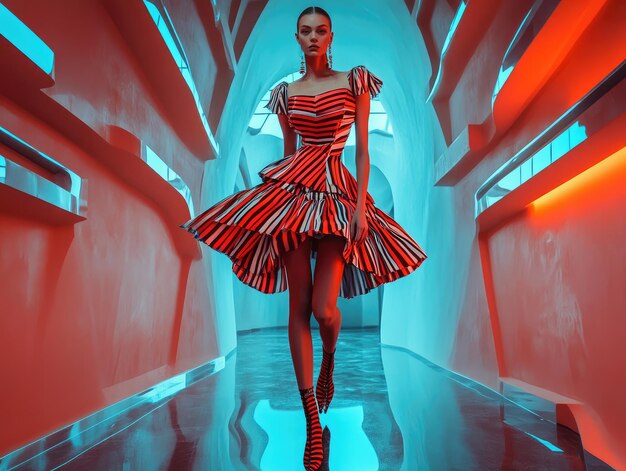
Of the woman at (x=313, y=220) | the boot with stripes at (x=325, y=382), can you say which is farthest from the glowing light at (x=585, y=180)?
the boot with stripes at (x=325, y=382)

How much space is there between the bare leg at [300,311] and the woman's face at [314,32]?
38.5 inches

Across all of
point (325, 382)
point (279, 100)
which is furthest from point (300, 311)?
point (279, 100)

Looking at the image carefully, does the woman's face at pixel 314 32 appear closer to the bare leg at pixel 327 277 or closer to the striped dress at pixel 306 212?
the striped dress at pixel 306 212

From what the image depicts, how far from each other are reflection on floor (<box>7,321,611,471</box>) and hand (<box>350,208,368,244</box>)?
93 cm

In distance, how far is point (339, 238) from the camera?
9.29ft

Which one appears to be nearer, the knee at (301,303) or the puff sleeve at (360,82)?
the knee at (301,303)

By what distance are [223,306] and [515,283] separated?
5871 millimetres

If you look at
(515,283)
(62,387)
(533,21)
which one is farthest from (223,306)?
(533,21)

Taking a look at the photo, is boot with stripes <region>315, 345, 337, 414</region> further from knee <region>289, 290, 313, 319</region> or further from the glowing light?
the glowing light

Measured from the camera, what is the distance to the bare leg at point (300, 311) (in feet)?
8.96

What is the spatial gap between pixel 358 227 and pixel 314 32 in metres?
1.03

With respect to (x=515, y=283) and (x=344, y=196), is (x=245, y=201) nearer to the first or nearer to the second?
(x=344, y=196)

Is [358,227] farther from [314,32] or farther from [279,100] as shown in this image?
[314,32]

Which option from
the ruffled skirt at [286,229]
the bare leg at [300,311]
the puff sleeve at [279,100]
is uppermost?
the puff sleeve at [279,100]
